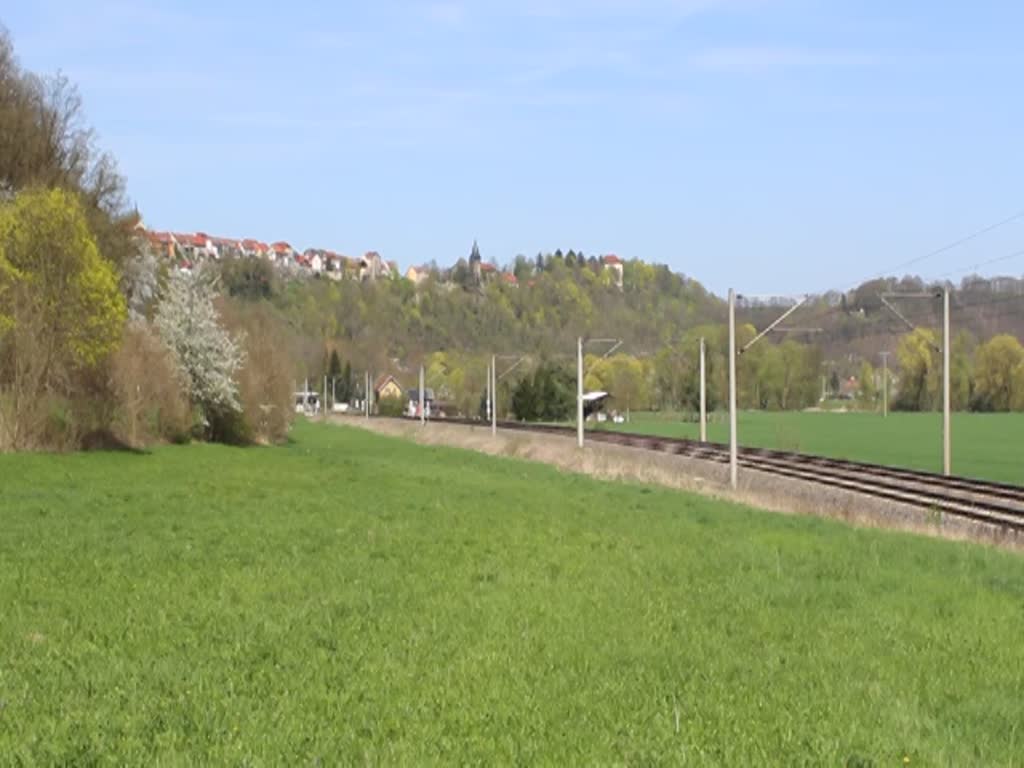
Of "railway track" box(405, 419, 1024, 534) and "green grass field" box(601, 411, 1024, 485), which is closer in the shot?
"railway track" box(405, 419, 1024, 534)

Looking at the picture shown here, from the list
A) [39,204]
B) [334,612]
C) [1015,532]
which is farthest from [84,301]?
[334,612]

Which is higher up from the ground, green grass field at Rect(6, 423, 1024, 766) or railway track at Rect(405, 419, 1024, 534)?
green grass field at Rect(6, 423, 1024, 766)

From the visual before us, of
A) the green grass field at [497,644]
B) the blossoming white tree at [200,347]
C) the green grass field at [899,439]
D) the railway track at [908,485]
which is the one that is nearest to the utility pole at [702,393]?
the railway track at [908,485]

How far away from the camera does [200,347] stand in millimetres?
66188

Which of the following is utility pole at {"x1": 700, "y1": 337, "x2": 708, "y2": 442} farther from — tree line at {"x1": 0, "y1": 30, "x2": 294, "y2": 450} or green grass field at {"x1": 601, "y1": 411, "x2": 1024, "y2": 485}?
tree line at {"x1": 0, "y1": 30, "x2": 294, "y2": 450}

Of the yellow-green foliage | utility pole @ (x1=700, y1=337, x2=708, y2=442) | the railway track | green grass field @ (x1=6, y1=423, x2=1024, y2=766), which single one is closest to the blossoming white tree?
the yellow-green foliage

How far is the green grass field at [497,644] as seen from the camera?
25.6 feet

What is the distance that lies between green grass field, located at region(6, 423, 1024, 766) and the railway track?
10.8m

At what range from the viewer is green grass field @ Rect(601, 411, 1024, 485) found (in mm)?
58562

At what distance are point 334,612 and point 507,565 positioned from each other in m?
4.26

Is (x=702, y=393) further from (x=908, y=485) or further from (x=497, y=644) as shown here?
(x=497, y=644)

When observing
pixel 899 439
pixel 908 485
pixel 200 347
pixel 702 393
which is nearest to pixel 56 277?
pixel 200 347

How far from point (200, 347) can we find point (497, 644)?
57.5 metres

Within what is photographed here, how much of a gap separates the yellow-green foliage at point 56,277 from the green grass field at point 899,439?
109ft
